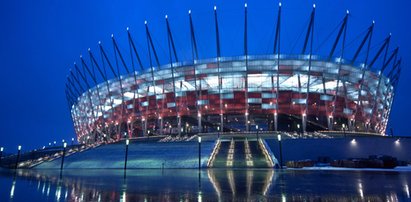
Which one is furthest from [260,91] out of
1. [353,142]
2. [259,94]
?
[353,142]

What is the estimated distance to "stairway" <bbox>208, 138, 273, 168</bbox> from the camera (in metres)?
30.1

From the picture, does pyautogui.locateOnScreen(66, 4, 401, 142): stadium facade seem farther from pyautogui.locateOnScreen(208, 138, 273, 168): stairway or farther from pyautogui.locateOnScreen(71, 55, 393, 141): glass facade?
pyautogui.locateOnScreen(208, 138, 273, 168): stairway

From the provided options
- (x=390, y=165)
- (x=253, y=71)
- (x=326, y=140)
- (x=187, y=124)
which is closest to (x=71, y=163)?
(x=326, y=140)

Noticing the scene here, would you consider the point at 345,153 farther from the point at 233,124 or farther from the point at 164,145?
the point at 233,124

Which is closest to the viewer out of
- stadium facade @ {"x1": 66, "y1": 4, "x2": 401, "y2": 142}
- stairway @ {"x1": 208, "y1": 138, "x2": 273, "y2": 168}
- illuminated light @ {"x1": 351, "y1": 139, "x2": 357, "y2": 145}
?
stairway @ {"x1": 208, "y1": 138, "x2": 273, "y2": 168}

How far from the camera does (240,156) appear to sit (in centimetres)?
3294

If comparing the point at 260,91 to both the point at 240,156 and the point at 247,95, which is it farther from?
the point at 240,156

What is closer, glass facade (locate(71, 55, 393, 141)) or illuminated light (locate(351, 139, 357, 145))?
illuminated light (locate(351, 139, 357, 145))

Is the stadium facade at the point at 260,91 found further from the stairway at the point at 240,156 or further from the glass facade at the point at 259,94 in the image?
the stairway at the point at 240,156

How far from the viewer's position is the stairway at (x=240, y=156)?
30062 mm

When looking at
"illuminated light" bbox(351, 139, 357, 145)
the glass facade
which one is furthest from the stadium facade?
"illuminated light" bbox(351, 139, 357, 145)

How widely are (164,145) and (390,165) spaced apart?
24.8m

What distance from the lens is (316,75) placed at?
61.1m

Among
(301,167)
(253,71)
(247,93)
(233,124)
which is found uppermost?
(253,71)
